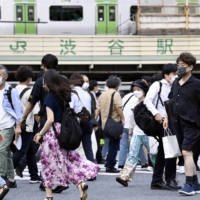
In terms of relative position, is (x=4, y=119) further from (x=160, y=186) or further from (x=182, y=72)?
(x=182, y=72)

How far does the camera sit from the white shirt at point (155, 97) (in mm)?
9602

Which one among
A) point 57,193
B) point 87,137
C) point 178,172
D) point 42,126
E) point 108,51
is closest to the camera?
point 42,126

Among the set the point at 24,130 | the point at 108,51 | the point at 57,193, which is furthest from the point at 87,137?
the point at 108,51

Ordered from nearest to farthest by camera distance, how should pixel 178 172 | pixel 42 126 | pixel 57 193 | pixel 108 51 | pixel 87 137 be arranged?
1. pixel 42 126
2. pixel 57 193
3. pixel 87 137
4. pixel 178 172
5. pixel 108 51

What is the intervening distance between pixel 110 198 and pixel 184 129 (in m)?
1.16

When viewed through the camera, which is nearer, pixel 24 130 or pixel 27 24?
pixel 24 130

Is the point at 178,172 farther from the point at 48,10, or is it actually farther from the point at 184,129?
the point at 48,10

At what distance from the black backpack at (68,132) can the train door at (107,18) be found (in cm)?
2862

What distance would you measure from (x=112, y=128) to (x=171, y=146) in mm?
3782

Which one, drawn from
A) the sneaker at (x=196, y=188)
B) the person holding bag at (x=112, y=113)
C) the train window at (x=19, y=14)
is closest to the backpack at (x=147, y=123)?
the sneaker at (x=196, y=188)

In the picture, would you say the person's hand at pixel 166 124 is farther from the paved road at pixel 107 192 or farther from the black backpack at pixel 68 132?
the black backpack at pixel 68 132

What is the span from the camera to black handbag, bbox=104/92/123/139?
12953mm

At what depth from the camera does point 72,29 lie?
37250 millimetres

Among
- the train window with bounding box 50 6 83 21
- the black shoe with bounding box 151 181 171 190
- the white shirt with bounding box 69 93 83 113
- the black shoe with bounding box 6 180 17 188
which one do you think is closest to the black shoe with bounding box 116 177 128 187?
the black shoe with bounding box 151 181 171 190
